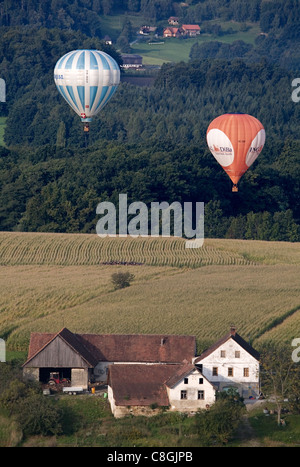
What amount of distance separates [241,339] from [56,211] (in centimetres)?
4053

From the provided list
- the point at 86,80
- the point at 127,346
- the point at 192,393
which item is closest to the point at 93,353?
the point at 127,346

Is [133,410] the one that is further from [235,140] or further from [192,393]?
[235,140]

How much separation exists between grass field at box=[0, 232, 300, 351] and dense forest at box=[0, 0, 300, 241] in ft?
33.7

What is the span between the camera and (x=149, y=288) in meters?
59.3

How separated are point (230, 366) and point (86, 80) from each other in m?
44.4

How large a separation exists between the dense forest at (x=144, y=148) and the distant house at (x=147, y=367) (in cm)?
3665

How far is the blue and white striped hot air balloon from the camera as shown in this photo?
86.6 metres

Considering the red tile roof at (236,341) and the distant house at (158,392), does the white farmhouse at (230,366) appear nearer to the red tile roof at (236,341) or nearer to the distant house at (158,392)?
the red tile roof at (236,341)

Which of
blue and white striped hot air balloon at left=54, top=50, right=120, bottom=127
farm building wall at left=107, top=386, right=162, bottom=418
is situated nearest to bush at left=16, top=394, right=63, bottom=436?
farm building wall at left=107, top=386, right=162, bottom=418

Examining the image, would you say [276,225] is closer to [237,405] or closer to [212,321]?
[212,321]

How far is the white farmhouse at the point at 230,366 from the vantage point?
45.2 metres

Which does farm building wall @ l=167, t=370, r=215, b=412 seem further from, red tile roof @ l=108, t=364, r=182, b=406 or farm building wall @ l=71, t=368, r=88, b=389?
farm building wall @ l=71, t=368, r=88, b=389

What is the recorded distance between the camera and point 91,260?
6900cm
